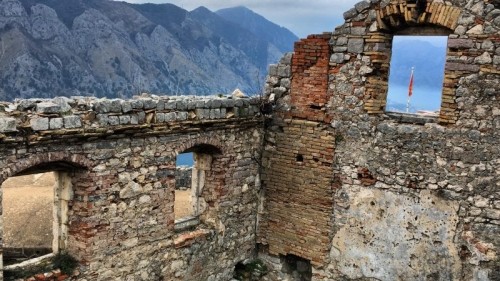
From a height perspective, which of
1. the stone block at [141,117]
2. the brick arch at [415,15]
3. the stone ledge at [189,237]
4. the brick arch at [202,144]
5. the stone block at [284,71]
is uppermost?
the brick arch at [415,15]

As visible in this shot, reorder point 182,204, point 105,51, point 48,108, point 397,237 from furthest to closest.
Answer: point 105,51, point 182,204, point 397,237, point 48,108

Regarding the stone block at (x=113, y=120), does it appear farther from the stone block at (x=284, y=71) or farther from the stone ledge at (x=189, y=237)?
the stone block at (x=284, y=71)

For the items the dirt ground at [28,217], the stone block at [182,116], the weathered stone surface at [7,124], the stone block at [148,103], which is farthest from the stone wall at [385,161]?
the weathered stone surface at [7,124]

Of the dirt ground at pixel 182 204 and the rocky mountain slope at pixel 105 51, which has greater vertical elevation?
the rocky mountain slope at pixel 105 51

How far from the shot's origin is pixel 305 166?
941cm

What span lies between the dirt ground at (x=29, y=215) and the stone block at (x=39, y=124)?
3.48 m

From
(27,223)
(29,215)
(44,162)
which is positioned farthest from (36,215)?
(44,162)

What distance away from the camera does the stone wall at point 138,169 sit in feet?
20.6

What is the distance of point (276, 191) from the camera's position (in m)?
9.87

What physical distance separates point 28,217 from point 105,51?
43.1m

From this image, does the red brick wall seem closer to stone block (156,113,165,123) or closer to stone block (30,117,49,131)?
stone block (156,113,165,123)

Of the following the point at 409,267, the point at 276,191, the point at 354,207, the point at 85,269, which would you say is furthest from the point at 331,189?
the point at 85,269

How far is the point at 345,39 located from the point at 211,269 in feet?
16.5

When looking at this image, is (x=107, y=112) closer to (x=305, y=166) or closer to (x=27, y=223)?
(x=305, y=166)
